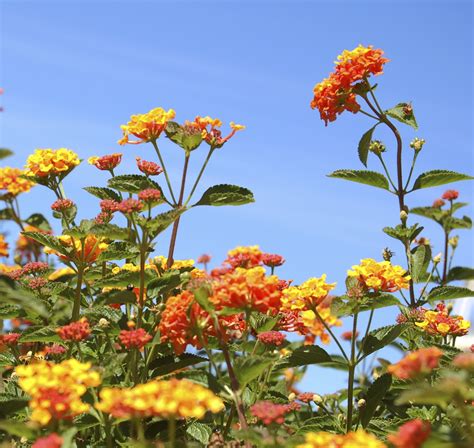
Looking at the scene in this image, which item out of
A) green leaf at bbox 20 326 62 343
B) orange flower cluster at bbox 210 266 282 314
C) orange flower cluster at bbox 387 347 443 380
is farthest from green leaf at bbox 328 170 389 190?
orange flower cluster at bbox 387 347 443 380

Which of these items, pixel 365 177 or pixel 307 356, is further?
pixel 365 177

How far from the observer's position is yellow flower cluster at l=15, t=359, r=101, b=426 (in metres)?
2.05

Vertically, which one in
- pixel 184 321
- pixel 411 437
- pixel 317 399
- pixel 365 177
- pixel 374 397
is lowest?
pixel 317 399

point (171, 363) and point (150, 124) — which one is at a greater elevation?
point (150, 124)

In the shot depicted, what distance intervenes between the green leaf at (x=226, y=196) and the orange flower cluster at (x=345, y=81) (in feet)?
3.52

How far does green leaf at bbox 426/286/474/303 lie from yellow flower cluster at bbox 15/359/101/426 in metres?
2.29

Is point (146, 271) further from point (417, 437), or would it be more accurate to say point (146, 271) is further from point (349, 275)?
point (417, 437)

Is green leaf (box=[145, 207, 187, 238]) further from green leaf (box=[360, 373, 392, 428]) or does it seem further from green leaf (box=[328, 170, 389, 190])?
green leaf (box=[328, 170, 389, 190])

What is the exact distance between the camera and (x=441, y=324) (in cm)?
341

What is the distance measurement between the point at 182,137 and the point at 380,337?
1254mm

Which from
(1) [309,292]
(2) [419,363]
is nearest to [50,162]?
(1) [309,292]

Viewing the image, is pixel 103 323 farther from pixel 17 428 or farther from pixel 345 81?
pixel 345 81

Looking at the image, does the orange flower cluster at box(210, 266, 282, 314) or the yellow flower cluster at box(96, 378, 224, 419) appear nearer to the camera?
the yellow flower cluster at box(96, 378, 224, 419)

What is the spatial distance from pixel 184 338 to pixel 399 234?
1.77 meters
